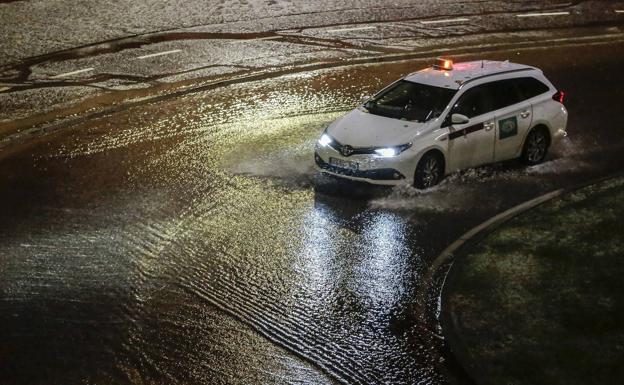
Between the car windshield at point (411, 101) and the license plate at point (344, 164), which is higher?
the car windshield at point (411, 101)

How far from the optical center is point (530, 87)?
13312 millimetres

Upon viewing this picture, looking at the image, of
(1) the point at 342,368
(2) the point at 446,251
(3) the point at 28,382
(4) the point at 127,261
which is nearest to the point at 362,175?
(2) the point at 446,251

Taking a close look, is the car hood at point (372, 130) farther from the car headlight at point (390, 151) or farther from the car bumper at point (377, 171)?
the car bumper at point (377, 171)

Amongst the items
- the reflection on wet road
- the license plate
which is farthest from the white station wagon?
the reflection on wet road

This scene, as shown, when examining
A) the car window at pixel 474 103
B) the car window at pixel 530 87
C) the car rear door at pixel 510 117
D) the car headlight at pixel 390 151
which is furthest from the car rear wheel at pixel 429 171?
the car window at pixel 530 87

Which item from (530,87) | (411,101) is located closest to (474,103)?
(411,101)

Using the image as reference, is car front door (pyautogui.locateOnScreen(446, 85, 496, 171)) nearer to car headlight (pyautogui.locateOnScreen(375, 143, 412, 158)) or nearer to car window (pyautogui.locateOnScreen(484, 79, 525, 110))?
car window (pyautogui.locateOnScreen(484, 79, 525, 110))

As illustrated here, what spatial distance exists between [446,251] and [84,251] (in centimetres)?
424

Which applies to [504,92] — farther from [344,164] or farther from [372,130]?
[344,164]

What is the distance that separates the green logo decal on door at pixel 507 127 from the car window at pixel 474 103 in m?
0.29

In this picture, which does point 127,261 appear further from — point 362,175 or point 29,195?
point 362,175

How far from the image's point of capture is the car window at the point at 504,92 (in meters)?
12.8

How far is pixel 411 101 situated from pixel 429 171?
1168mm

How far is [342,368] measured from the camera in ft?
25.3
